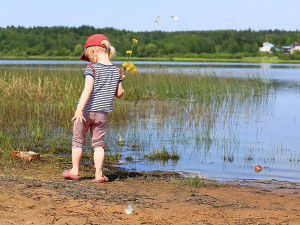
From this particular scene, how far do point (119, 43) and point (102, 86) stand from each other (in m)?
44.5

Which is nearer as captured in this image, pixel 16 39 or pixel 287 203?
pixel 287 203

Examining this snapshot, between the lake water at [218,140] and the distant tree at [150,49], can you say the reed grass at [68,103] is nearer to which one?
the lake water at [218,140]

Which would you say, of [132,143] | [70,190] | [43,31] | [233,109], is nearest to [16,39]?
[43,31]

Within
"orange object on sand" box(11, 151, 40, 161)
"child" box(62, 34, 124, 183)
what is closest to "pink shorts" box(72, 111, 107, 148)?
"child" box(62, 34, 124, 183)

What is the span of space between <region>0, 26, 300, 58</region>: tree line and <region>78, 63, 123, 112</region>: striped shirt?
4086 centimetres

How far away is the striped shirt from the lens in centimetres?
523

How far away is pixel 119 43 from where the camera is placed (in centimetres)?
4906

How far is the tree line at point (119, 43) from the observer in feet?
203

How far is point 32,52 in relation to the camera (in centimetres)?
6725

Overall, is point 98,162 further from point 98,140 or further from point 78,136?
point 78,136

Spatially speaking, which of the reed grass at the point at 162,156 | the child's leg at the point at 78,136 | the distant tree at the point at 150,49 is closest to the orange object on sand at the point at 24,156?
the child's leg at the point at 78,136

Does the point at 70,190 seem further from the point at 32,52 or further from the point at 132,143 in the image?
the point at 32,52

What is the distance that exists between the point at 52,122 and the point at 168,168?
4377 millimetres

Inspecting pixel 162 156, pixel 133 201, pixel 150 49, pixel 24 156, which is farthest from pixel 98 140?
pixel 150 49
